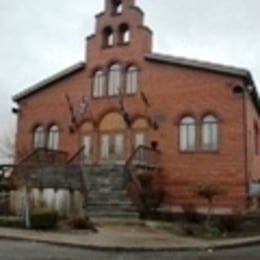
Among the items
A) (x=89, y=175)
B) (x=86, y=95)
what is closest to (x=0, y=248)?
(x=89, y=175)

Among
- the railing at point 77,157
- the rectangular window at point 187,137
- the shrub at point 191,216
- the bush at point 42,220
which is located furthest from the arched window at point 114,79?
the bush at point 42,220

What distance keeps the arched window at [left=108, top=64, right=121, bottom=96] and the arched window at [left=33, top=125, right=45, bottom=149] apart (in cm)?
481

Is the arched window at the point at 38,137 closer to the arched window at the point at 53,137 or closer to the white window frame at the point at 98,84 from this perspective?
the arched window at the point at 53,137

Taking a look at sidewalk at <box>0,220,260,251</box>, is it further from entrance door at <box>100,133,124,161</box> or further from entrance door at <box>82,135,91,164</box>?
entrance door at <box>82,135,91,164</box>

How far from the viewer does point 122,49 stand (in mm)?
29875

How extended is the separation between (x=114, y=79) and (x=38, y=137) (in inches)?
229

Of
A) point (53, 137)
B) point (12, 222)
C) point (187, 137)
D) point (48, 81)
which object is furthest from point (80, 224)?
point (48, 81)

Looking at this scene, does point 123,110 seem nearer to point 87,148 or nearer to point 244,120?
point 87,148

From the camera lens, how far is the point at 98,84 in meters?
30.5

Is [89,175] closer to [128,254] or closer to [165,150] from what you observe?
[165,150]

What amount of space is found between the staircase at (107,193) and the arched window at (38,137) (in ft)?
21.4

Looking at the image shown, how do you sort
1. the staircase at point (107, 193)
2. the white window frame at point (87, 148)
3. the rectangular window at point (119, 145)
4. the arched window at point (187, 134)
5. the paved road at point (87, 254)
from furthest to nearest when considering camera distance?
the white window frame at point (87, 148) < the rectangular window at point (119, 145) < the arched window at point (187, 134) < the staircase at point (107, 193) < the paved road at point (87, 254)

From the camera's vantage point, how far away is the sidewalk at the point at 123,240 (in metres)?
14.9

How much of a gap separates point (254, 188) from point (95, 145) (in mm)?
8938
